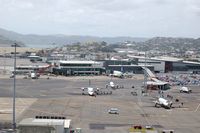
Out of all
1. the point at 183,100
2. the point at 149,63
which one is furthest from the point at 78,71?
the point at 183,100

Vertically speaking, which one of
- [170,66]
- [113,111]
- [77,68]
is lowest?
[170,66]

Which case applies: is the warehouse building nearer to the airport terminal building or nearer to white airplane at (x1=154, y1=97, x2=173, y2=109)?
the airport terminal building

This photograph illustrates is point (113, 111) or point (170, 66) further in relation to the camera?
point (170, 66)

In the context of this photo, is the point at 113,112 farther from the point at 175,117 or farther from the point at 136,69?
the point at 136,69

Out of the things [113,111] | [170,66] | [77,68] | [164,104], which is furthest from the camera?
[170,66]

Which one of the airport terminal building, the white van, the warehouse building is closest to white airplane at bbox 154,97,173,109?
the white van

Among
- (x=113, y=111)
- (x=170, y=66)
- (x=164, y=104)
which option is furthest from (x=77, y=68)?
Result: (x=113, y=111)

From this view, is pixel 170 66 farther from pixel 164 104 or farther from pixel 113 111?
pixel 113 111

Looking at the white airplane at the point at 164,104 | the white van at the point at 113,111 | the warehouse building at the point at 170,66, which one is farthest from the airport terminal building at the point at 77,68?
the white van at the point at 113,111

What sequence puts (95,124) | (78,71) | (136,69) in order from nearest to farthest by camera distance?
(95,124) < (78,71) < (136,69)

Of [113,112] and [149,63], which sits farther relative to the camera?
[149,63]

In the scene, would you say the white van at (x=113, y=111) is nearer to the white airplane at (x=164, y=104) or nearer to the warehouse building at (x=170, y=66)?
the white airplane at (x=164, y=104)
